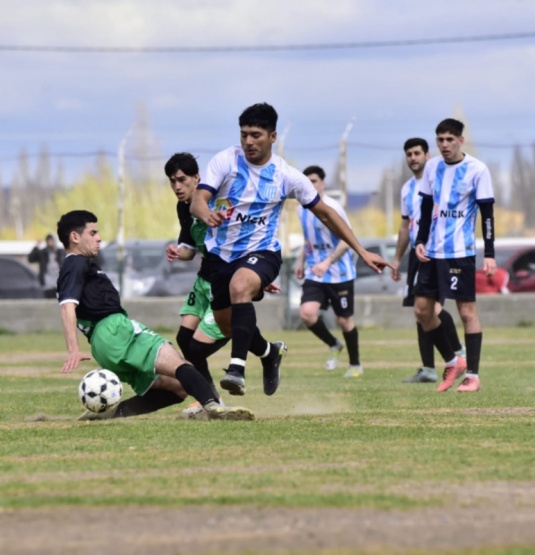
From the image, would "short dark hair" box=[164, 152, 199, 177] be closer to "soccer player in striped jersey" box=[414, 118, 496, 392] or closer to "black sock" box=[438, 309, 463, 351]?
"soccer player in striped jersey" box=[414, 118, 496, 392]

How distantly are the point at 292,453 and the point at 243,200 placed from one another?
8.83ft

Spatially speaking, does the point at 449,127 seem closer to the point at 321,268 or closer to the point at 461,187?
the point at 461,187

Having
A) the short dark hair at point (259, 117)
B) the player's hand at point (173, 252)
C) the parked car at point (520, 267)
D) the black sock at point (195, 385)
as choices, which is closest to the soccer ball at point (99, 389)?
the black sock at point (195, 385)

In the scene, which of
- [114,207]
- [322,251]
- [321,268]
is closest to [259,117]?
[321,268]

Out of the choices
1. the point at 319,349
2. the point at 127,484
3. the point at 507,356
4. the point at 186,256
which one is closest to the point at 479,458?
the point at 127,484

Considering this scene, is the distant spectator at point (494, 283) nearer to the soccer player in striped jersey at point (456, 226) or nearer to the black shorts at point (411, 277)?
the black shorts at point (411, 277)

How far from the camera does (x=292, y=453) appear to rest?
7188mm

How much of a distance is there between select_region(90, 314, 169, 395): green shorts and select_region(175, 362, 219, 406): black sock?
242 millimetres

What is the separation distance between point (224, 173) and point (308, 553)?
16.6ft

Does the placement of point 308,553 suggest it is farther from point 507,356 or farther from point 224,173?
point 507,356

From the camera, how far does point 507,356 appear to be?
18484 millimetres

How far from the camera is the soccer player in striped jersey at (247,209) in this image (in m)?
9.34

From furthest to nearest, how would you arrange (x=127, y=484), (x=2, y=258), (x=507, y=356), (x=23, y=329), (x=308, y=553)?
(x=2, y=258) < (x=23, y=329) < (x=507, y=356) < (x=127, y=484) < (x=308, y=553)

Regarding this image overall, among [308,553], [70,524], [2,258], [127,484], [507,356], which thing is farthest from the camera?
[2,258]
